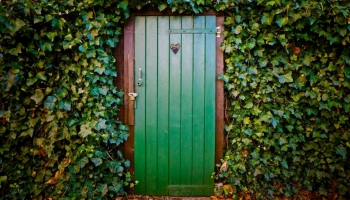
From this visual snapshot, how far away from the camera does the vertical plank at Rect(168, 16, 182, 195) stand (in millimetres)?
2707

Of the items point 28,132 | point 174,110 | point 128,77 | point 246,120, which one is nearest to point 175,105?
point 174,110

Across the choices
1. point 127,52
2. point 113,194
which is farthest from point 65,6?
point 113,194

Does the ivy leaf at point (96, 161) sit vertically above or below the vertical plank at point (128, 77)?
below

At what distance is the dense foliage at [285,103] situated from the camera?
8.40 feet

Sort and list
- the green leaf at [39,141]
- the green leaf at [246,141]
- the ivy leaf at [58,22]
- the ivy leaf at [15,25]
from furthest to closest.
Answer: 1. the green leaf at [246,141]
2. the green leaf at [39,141]
3. the ivy leaf at [58,22]
4. the ivy leaf at [15,25]

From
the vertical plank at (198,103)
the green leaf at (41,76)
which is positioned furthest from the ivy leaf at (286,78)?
the green leaf at (41,76)

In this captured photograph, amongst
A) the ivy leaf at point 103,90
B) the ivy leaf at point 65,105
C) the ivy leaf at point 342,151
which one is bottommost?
the ivy leaf at point 342,151

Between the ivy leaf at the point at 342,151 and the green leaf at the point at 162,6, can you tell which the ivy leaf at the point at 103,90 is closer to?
the green leaf at the point at 162,6

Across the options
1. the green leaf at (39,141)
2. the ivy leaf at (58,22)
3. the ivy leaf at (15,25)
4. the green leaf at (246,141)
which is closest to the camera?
the ivy leaf at (15,25)

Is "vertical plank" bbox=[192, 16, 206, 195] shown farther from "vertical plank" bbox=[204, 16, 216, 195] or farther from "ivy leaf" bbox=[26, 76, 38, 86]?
"ivy leaf" bbox=[26, 76, 38, 86]

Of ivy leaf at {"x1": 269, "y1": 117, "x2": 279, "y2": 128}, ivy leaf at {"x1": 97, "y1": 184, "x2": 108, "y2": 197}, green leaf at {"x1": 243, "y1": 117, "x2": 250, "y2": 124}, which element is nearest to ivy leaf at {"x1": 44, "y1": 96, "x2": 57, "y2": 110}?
ivy leaf at {"x1": 97, "y1": 184, "x2": 108, "y2": 197}

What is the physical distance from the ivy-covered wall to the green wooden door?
20cm

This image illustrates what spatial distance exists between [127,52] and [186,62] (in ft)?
2.31

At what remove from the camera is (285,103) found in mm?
2668
